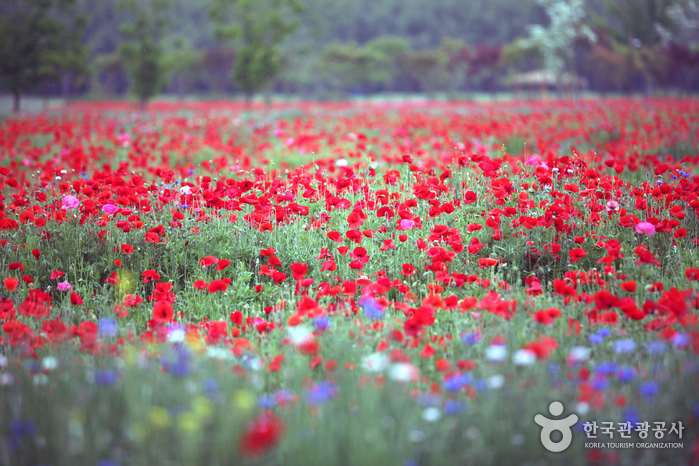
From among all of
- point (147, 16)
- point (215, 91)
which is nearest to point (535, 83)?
point (215, 91)

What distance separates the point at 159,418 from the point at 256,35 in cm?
3241

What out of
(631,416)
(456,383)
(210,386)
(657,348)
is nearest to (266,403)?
(210,386)

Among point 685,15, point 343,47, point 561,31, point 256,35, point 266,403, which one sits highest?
point 685,15

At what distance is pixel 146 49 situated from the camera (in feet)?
81.8

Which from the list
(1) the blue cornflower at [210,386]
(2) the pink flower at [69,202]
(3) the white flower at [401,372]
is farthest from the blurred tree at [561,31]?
(1) the blue cornflower at [210,386]

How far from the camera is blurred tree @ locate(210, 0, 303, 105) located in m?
29.4

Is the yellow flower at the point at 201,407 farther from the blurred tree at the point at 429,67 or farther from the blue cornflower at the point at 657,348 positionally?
the blurred tree at the point at 429,67

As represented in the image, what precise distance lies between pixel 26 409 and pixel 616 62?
1785 inches

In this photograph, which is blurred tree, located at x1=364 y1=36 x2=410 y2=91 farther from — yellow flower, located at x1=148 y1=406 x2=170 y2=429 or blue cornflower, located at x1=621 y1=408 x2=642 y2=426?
yellow flower, located at x1=148 y1=406 x2=170 y2=429

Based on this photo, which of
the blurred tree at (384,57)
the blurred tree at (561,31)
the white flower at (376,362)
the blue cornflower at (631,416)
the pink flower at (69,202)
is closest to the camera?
the blue cornflower at (631,416)

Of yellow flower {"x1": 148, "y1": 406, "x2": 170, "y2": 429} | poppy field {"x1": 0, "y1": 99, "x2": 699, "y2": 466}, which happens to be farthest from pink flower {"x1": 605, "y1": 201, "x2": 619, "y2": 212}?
yellow flower {"x1": 148, "y1": 406, "x2": 170, "y2": 429}

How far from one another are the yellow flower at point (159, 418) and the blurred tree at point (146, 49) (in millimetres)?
26025

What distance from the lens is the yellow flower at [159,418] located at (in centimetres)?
145

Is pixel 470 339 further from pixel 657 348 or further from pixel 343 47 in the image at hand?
Answer: pixel 343 47
